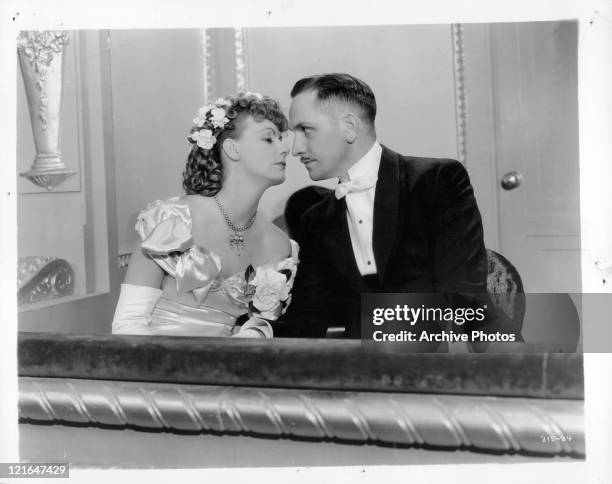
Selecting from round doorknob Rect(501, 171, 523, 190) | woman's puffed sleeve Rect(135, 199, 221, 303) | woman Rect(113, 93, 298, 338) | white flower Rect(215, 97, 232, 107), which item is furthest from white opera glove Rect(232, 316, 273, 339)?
round doorknob Rect(501, 171, 523, 190)

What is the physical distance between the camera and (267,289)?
1428mm

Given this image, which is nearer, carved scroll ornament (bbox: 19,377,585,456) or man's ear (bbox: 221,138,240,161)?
carved scroll ornament (bbox: 19,377,585,456)

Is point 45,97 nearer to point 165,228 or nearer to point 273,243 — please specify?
point 165,228

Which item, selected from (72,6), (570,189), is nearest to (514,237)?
(570,189)

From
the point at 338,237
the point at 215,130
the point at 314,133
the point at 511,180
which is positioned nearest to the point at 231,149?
the point at 215,130

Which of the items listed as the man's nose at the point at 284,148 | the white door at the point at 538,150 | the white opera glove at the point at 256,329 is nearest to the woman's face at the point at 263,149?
the man's nose at the point at 284,148

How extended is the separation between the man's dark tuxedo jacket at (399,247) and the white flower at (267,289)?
0.04m

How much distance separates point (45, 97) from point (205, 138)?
1.16 feet

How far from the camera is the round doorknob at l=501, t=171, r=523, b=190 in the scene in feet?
4.53

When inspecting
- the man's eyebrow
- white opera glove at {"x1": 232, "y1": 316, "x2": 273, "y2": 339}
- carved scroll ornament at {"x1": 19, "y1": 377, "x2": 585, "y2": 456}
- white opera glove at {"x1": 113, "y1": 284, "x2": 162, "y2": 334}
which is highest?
the man's eyebrow

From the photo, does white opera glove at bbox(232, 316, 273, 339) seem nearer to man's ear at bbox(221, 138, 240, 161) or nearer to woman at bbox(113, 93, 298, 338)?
woman at bbox(113, 93, 298, 338)

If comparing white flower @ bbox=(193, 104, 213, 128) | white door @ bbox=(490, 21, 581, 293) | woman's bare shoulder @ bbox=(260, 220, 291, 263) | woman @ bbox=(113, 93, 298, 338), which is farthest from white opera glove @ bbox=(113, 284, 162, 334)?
white door @ bbox=(490, 21, 581, 293)

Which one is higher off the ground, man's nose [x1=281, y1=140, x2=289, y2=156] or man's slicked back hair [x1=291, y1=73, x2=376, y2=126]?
man's slicked back hair [x1=291, y1=73, x2=376, y2=126]

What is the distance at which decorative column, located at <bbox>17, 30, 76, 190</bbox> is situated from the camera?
143cm
